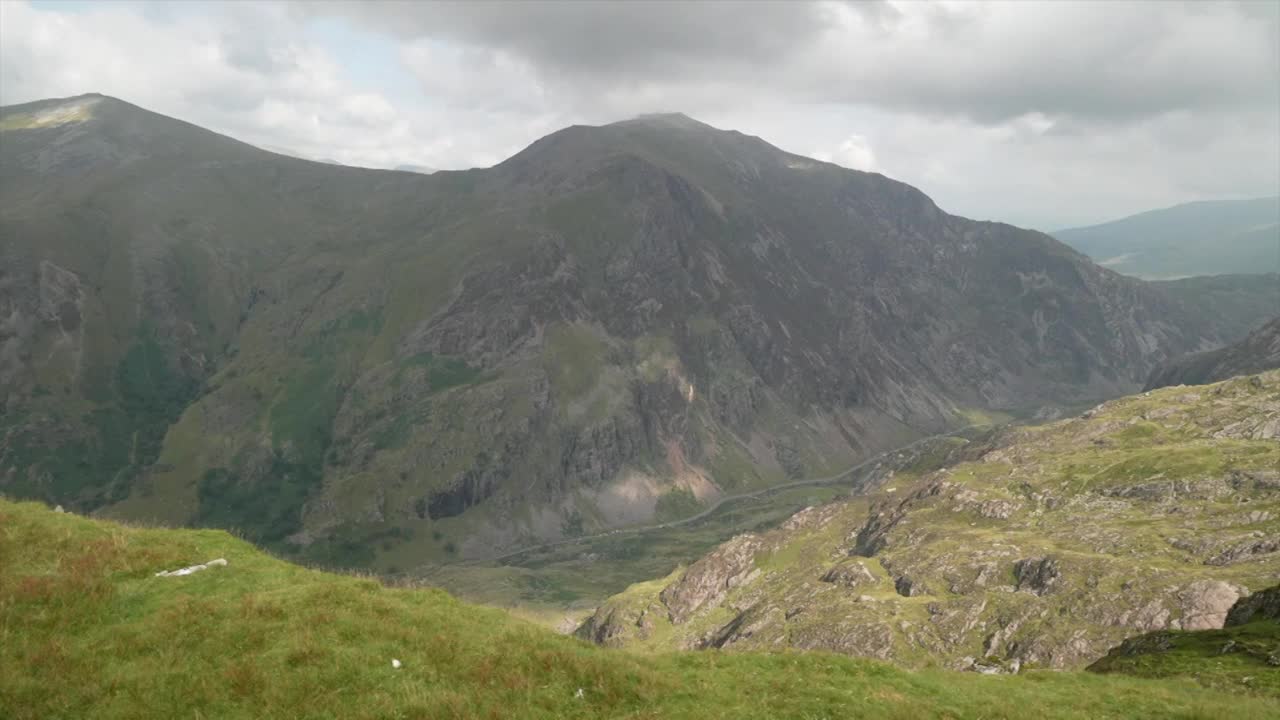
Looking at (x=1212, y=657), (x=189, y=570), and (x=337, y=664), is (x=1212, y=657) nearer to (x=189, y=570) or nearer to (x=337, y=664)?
(x=337, y=664)

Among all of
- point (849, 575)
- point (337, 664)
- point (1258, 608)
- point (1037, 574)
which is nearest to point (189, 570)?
point (337, 664)

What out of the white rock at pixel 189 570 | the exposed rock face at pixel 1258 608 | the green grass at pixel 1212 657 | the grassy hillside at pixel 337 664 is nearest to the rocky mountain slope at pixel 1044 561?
the exposed rock face at pixel 1258 608

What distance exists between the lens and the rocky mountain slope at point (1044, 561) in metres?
107

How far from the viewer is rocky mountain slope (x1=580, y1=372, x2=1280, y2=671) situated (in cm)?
10656

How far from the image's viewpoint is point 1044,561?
125625 mm

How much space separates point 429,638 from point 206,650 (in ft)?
25.2

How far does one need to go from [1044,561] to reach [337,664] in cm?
13214

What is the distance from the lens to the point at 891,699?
93.1 ft

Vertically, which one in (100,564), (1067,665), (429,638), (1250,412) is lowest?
(1067,665)

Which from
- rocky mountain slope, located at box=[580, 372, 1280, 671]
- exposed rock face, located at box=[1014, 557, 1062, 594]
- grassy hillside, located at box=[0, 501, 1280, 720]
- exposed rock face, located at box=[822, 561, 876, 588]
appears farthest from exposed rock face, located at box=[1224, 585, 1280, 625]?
exposed rock face, located at box=[822, 561, 876, 588]

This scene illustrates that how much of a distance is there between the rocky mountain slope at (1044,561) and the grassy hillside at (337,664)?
7410 cm

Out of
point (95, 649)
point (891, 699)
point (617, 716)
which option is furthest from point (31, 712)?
point (891, 699)

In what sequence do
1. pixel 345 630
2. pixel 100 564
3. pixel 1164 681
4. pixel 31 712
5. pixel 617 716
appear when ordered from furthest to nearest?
pixel 1164 681 < pixel 100 564 < pixel 345 630 < pixel 617 716 < pixel 31 712

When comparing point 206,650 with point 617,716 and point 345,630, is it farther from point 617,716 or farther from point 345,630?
point 617,716
